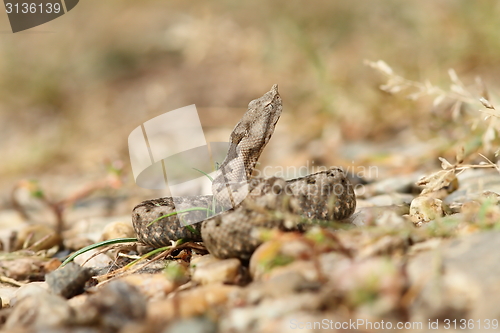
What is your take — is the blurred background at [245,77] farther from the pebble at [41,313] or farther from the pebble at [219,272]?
the pebble at [41,313]

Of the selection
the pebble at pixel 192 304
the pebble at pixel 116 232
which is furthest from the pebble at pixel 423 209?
the pebble at pixel 116 232

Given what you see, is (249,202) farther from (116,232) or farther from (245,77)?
(245,77)

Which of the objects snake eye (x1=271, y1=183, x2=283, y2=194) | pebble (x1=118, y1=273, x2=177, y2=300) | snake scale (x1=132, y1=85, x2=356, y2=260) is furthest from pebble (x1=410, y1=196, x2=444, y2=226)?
pebble (x1=118, y1=273, x2=177, y2=300)

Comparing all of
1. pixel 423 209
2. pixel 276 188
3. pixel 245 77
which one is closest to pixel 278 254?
pixel 276 188

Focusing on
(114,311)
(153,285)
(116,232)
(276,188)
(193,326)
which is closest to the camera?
(193,326)

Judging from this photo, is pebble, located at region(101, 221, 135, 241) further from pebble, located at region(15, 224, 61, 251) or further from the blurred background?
the blurred background

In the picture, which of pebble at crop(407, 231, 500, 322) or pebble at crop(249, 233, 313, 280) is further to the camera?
pebble at crop(249, 233, 313, 280)
